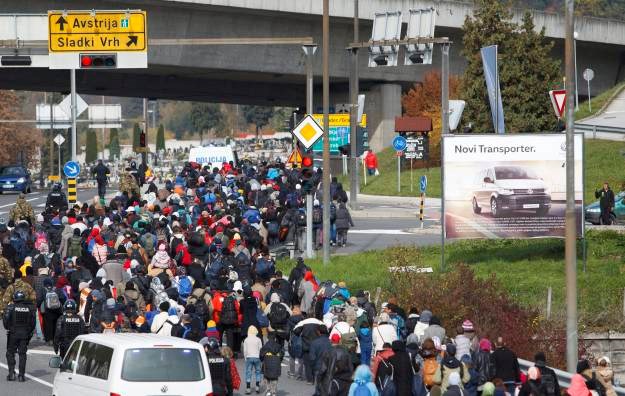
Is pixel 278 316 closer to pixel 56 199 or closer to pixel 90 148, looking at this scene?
pixel 56 199

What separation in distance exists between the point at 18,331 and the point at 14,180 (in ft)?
165

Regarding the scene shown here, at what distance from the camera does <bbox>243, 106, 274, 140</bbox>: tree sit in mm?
171625

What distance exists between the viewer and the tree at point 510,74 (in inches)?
2557

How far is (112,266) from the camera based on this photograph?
29.0m

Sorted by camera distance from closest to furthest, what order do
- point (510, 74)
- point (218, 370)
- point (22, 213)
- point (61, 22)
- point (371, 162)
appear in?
1. point (218, 370)
2. point (22, 213)
3. point (61, 22)
4. point (510, 74)
5. point (371, 162)

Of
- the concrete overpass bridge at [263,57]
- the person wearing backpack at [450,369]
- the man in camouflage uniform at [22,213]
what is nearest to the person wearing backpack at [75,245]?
the man in camouflage uniform at [22,213]

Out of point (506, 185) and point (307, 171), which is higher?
point (307, 171)

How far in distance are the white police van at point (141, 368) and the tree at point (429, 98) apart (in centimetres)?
5372

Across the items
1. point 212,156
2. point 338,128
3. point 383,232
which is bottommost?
point 383,232

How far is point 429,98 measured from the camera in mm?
73500

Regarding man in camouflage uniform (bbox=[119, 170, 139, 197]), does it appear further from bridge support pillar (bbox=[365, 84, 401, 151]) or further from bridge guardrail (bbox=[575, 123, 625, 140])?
bridge support pillar (bbox=[365, 84, 401, 151])

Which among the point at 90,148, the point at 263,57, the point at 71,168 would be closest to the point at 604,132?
the point at 263,57

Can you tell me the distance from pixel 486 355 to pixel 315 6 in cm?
4507

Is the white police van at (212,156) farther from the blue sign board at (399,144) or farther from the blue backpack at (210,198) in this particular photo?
the blue backpack at (210,198)
